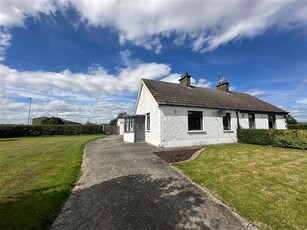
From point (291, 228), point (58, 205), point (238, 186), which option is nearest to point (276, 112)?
point (238, 186)

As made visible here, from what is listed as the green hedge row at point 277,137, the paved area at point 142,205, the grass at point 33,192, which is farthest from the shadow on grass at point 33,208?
the green hedge row at point 277,137

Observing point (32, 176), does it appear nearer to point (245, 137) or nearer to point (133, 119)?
Result: point (133, 119)

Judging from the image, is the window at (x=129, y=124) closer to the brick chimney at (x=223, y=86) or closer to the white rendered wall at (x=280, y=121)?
the brick chimney at (x=223, y=86)

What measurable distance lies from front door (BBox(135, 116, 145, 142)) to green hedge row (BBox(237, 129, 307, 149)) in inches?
380

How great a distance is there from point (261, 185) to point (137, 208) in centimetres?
410

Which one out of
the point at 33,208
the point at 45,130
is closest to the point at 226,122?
the point at 33,208

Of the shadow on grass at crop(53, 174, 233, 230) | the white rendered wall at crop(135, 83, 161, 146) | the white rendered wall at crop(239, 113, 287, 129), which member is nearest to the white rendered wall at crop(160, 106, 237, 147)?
the white rendered wall at crop(135, 83, 161, 146)

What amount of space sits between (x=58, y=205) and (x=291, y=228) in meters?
5.26

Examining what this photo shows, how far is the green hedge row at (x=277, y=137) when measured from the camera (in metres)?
12.0

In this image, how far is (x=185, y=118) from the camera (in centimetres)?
1442

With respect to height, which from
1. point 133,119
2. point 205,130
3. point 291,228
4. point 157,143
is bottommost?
point 291,228

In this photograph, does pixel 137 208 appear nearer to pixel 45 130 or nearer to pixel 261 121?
pixel 261 121

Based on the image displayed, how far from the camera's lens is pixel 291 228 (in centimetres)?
Result: 340

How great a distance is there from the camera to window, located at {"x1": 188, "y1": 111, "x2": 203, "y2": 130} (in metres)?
14.8
